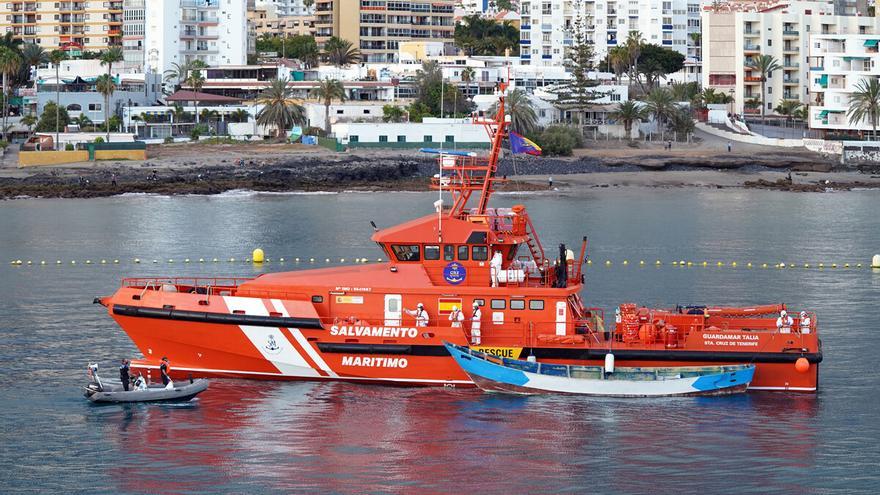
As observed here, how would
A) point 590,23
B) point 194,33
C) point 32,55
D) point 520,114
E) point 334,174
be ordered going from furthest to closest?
point 590,23 < point 194,33 < point 32,55 < point 520,114 < point 334,174

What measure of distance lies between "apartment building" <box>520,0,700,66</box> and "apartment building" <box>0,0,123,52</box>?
46.7 metres

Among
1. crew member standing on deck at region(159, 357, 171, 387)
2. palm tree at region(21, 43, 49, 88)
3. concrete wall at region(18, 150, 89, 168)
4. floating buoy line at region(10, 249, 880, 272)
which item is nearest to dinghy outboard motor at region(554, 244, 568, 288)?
crew member standing on deck at region(159, 357, 171, 387)

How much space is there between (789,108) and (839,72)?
14.4 m

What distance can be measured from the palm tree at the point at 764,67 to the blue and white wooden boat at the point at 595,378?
107 meters

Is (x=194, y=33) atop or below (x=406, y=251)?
atop

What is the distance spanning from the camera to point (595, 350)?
3447cm

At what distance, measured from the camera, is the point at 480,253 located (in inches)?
1383

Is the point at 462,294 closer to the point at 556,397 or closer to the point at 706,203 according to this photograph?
the point at 556,397

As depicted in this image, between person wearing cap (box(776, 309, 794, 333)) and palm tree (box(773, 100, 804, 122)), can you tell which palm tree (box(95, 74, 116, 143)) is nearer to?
palm tree (box(773, 100, 804, 122))

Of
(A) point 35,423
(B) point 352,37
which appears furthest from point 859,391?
(B) point 352,37

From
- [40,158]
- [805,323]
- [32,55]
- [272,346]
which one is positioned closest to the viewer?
[805,323]

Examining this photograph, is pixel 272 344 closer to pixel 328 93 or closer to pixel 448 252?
pixel 448 252

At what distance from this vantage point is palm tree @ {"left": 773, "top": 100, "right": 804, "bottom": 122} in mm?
137875

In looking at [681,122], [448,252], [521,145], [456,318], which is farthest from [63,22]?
[456,318]
